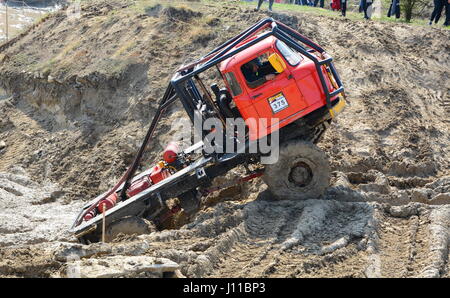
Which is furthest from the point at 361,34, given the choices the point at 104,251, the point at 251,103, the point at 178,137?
the point at 104,251

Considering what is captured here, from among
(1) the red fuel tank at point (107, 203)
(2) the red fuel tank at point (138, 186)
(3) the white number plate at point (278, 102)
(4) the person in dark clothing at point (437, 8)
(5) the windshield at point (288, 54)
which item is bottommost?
(1) the red fuel tank at point (107, 203)

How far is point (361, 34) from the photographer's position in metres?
16.8

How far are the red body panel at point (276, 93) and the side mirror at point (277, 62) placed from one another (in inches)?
2.9

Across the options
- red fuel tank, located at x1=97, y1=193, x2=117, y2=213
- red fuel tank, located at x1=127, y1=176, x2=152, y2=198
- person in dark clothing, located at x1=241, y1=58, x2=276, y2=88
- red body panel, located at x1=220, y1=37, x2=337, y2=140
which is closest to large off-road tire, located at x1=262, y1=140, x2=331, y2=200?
red body panel, located at x1=220, y1=37, x2=337, y2=140

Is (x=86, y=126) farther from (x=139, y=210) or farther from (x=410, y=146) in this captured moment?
(x=410, y=146)

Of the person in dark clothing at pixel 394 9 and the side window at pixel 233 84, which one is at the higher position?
the person in dark clothing at pixel 394 9

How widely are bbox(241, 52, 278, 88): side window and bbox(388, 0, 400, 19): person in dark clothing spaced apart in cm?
979

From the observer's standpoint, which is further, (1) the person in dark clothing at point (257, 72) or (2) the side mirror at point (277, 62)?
(1) the person in dark clothing at point (257, 72)

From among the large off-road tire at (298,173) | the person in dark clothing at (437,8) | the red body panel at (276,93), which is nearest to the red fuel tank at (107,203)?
the large off-road tire at (298,173)

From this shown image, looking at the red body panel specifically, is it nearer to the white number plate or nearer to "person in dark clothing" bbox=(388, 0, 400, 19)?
the white number plate

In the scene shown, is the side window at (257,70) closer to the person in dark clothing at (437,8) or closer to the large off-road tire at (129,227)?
the large off-road tire at (129,227)

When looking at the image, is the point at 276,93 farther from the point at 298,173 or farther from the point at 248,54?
the point at 298,173

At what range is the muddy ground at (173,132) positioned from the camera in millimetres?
9125

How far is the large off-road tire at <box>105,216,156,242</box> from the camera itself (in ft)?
37.4
